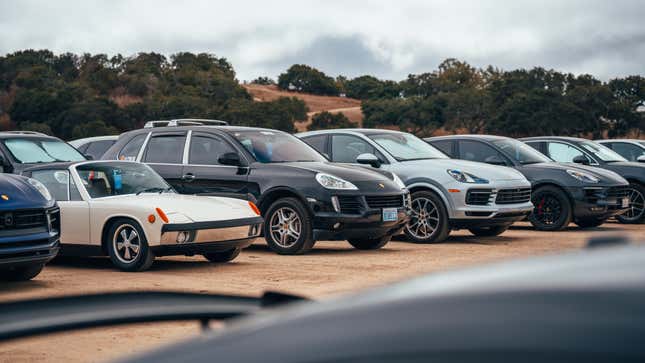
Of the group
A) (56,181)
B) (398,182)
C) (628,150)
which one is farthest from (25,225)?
(628,150)

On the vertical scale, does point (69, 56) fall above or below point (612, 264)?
above

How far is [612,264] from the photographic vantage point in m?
1.30

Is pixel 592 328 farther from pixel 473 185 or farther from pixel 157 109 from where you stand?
pixel 157 109

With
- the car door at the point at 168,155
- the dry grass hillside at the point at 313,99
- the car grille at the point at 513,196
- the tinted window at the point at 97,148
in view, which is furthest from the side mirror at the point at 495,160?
the dry grass hillside at the point at 313,99

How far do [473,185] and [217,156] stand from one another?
3514mm

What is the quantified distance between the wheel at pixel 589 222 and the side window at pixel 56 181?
8972 mm

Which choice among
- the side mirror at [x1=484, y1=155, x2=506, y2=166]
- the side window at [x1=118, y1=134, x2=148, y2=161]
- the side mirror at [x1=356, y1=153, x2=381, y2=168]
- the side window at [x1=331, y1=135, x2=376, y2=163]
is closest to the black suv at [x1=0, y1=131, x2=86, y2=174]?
the side window at [x1=118, y1=134, x2=148, y2=161]

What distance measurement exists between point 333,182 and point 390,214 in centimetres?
84

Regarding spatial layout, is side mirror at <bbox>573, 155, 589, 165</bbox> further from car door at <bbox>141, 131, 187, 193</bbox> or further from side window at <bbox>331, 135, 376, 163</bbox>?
car door at <bbox>141, 131, 187, 193</bbox>

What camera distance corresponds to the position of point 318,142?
47.1 feet

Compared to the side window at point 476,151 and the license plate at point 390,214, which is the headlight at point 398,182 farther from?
the side window at point 476,151

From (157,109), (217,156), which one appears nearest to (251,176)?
(217,156)

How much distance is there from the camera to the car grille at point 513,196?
1338 cm

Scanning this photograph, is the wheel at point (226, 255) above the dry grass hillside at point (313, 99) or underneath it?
underneath
